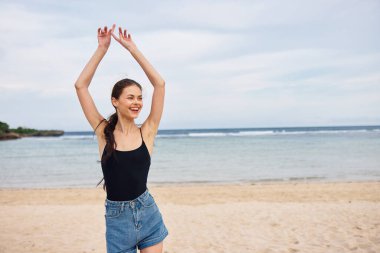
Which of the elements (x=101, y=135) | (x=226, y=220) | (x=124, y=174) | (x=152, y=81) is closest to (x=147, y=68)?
(x=152, y=81)

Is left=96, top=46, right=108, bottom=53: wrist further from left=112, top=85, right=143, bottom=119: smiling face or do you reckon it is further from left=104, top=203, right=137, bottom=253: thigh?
left=104, top=203, right=137, bottom=253: thigh

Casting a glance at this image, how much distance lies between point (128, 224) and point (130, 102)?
32.2 inches

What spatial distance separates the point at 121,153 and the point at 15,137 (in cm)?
7602

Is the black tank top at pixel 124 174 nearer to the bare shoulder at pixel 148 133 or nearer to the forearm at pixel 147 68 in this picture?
the bare shoulder at pixel 148 133

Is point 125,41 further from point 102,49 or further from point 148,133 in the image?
point 148,133

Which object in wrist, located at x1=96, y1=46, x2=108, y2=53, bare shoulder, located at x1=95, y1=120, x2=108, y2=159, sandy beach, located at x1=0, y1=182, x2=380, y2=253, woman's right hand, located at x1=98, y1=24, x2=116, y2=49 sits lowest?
sandy beach, located at x1=0, y1=182, x2=380, y2=253

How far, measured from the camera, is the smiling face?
259cm

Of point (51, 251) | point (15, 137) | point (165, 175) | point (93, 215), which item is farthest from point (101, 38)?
point (15, 137)

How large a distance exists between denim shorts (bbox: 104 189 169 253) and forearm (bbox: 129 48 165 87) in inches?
32.9

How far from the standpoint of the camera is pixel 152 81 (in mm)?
2779

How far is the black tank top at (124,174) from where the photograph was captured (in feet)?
8.07

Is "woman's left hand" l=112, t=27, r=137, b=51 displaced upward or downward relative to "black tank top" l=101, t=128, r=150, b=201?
upward

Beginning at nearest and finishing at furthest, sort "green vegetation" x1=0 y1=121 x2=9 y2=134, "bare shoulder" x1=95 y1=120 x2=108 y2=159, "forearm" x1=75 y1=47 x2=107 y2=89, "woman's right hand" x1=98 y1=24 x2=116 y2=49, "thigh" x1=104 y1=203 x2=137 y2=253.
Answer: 1. "thigh" x1=104 y1=203 x2=137 y2=253
2. "bare shoulder" x1=95 y1=120 x2=108 y2=159
3. "forearm" x1=75 y1=47 x2=107 y2=89
4. "woman's right hand" x1=98 y1=24 x2=116 y2=49
5. "green vegetation" x1=0 y1=121 x2=9 y2=134

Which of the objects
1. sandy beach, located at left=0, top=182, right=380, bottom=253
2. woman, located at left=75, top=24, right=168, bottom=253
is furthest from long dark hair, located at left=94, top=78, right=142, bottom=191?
sandy beach, located at left=0, top=182, right=380, bottom=253
